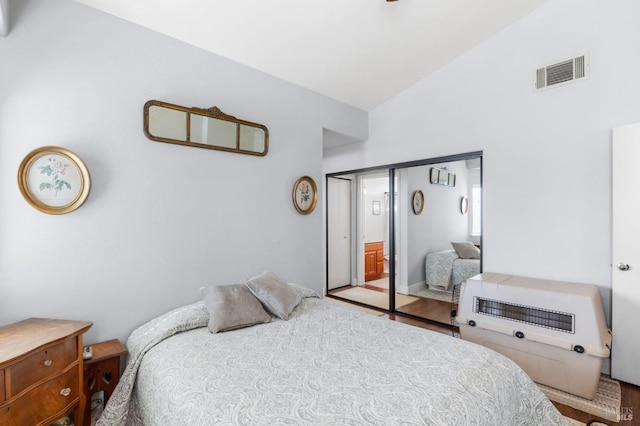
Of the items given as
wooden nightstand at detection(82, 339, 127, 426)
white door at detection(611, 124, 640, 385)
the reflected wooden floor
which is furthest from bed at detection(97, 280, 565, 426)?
the reflected wooden floor

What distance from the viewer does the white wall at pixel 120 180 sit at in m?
1.88

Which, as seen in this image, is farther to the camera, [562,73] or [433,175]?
[433,175]

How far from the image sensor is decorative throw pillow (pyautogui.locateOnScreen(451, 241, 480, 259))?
132 inches

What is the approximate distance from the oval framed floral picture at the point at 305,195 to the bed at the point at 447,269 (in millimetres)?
1586

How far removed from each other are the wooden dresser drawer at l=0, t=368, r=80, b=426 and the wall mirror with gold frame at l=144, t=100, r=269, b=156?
1.63 meters

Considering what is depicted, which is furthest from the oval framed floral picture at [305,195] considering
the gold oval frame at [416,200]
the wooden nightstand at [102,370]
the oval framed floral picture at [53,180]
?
the wooden nightstand at [102,370]

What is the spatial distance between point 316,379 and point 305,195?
2.19 metres

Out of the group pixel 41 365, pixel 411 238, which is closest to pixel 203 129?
pixel 41 365

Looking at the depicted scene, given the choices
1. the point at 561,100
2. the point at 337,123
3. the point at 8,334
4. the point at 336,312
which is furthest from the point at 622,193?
the point at 8,334

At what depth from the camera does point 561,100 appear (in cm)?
272

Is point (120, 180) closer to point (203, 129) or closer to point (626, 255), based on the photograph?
point (203, 129)

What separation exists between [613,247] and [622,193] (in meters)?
0.42

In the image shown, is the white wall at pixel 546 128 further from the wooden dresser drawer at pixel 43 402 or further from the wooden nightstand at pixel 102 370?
the wooden dresser drawer at pixel 43 402

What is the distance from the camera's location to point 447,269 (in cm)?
360
